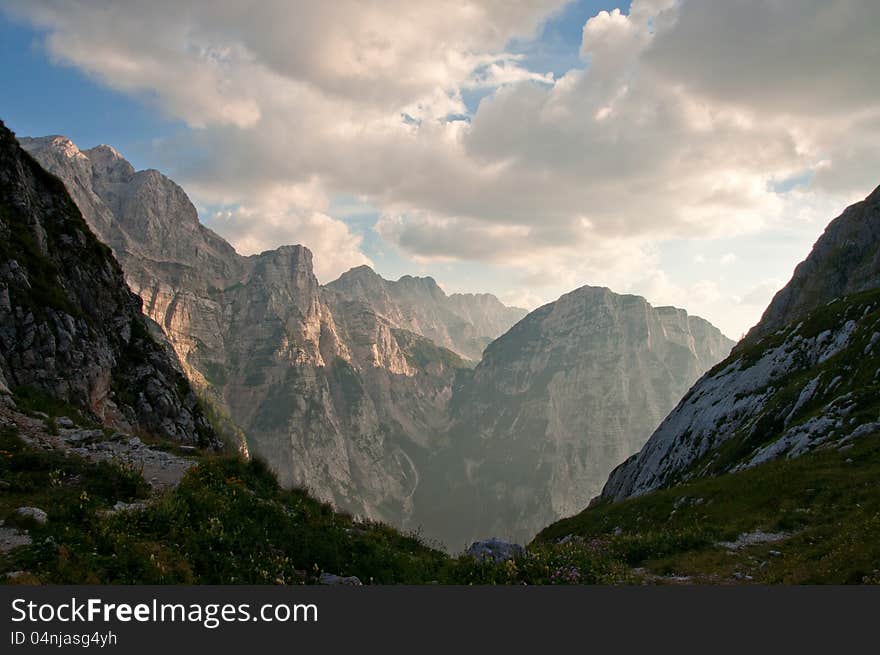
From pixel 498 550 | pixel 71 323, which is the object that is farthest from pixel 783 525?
pixel 71 323

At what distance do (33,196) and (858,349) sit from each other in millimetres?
69425

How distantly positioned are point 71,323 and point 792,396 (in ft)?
186

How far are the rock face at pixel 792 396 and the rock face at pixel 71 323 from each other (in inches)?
1849

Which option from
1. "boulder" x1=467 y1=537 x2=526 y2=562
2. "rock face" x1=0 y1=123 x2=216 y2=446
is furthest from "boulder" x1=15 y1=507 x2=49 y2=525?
"rock face" x1=0 y1=123 x2=216 y2=446

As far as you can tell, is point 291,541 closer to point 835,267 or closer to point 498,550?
point 498,550

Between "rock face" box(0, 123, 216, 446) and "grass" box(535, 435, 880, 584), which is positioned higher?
"rock face" box(0, 123, 216, 446)

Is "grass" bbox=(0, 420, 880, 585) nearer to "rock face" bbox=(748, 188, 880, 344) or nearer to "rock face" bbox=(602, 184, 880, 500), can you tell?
"rock face" bbox=(602, 184, 880, 500)

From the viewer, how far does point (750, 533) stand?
21.0 meters

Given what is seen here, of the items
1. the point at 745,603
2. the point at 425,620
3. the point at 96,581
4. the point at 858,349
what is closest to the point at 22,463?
the point at 96,581

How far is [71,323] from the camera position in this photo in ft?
116

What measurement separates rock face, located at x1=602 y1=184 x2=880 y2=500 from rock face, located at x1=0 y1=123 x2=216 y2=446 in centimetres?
4696

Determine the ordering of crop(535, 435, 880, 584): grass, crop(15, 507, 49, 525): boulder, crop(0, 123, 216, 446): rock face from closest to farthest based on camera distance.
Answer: crop(15, 507, 49, 525): boulder → crop(535, 435, 880, 584): grass → crop(0, 123, 216, 446): rock face

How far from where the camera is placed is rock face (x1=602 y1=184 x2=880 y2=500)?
1281 inches

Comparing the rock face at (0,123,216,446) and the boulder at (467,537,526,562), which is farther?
the rock face at (0,123,216,446)
